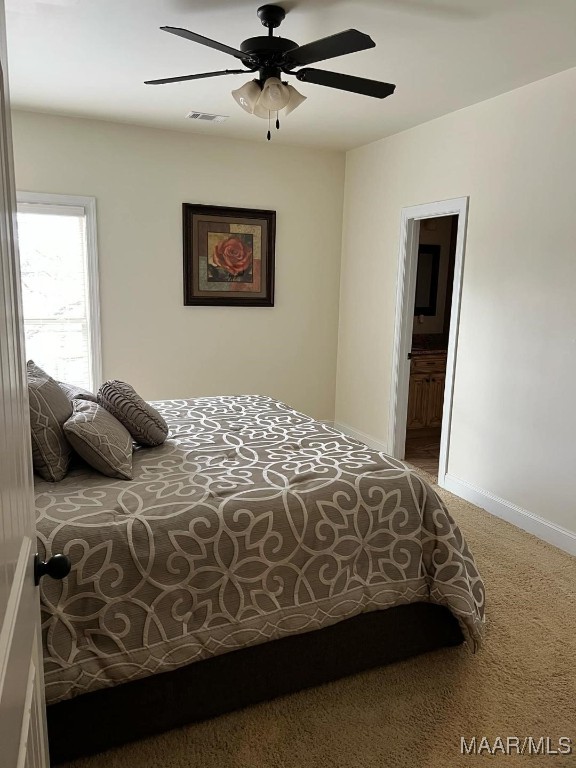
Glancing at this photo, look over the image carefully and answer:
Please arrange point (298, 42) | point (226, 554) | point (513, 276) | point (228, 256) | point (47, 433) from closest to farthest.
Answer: point (226, 554), point (47, 433), point (298, 42), point (513, 276), point (228, 256)

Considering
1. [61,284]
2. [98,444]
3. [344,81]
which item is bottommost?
[98,444]

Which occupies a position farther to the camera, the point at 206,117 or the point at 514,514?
the point at 206,117

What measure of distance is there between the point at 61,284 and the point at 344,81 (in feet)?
9.36

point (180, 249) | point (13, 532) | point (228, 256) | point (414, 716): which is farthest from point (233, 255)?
point (13, 532)

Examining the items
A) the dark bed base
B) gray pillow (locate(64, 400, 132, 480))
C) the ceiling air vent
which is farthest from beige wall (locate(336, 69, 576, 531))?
gray pillow (locate(64, 400, 132, 480))

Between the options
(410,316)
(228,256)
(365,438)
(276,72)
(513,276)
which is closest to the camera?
(276,72)

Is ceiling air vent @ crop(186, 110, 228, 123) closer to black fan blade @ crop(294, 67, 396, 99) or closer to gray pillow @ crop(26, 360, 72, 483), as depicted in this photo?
black fan blade @ crop(294, 67, 396, 99)

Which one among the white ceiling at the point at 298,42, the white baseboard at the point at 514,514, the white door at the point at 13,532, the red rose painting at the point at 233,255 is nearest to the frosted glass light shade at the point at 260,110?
the white ceiling at the point at 298,42

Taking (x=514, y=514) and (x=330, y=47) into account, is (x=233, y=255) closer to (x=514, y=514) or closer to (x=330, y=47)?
(x=330, y=47)

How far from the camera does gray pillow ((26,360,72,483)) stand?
7.03ft

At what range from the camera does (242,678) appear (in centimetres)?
201

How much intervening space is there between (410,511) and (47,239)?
355cm

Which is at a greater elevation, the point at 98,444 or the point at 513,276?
the point at 513,276

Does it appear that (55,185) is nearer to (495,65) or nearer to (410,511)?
(495,65)
